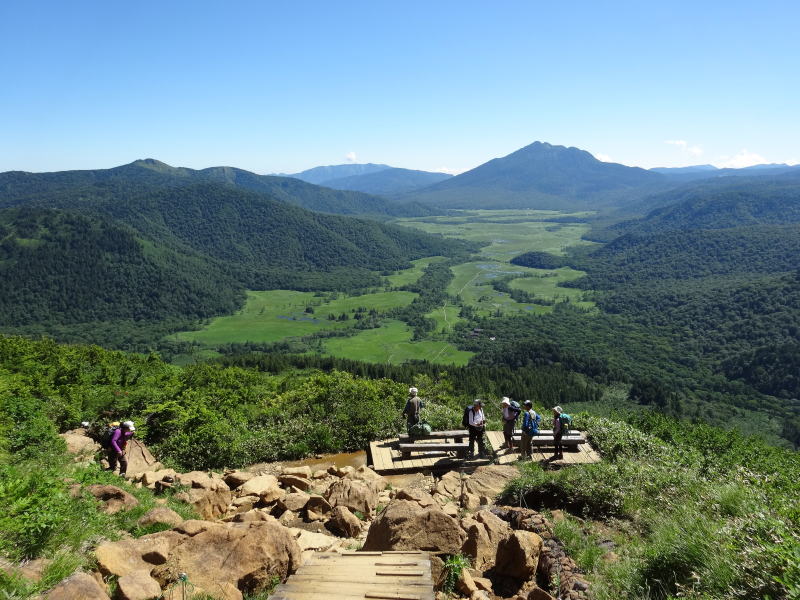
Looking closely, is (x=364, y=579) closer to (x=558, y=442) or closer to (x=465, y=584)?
(x=465, y=584)

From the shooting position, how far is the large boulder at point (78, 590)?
5.18 m

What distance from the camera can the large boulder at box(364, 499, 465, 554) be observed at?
774 cm

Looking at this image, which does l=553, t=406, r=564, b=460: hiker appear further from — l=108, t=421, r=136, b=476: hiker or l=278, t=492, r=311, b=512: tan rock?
l=108, t=421, r=136, b=476: hiker

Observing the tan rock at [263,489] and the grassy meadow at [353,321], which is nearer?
the tan rock at [263,489]

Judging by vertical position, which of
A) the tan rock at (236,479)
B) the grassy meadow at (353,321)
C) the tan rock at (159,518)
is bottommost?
the grassy meadow at (353,321)

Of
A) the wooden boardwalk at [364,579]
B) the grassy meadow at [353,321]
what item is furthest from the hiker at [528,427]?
the grassy meadow at [353,321]

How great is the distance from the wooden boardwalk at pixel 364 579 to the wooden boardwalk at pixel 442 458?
23.3ft

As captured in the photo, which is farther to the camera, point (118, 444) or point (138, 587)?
point (118, 444)

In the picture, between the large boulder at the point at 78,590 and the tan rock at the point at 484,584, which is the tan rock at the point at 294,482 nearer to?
the tan rock at the point at 484,584

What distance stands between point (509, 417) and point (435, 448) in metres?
2.70

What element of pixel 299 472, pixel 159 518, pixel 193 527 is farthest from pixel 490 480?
pixel 159 518

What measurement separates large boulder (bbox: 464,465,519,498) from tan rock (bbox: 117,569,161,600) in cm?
782

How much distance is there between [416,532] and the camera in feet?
25.8

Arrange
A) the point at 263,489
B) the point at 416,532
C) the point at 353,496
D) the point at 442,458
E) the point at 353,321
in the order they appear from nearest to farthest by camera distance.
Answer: the point at 416,532, the point at 353,496, the point at 263,489, the point at 442,458, the point at 353,321
